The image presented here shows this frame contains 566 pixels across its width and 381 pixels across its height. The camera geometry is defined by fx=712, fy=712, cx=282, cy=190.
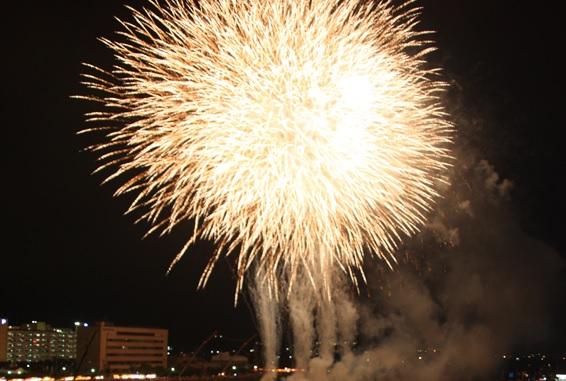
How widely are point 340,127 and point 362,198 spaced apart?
1575 millimetres

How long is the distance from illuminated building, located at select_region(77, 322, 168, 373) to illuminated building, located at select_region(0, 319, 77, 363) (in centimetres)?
2872

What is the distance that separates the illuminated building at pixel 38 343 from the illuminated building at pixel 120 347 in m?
28.7

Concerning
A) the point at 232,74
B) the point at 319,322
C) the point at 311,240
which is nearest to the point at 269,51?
the point at 232,74

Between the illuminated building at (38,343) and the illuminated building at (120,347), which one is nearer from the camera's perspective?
the illuminated building at (120,347)

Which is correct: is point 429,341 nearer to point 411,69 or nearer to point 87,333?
point 411,69

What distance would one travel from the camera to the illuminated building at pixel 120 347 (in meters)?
96.5

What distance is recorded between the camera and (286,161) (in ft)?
45.3

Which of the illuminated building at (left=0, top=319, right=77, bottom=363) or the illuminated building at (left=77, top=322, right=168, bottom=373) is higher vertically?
the illuminated building at (left=0, top=319, right=77, bottom=363)

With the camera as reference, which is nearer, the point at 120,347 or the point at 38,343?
the point at 120,347

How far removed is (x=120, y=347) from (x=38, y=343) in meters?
43.3

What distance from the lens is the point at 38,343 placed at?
136125 millimetres

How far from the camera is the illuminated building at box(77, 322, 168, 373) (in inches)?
3801

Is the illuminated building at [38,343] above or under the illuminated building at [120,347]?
above

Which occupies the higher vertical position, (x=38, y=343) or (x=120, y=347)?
(x=38, y=343)
